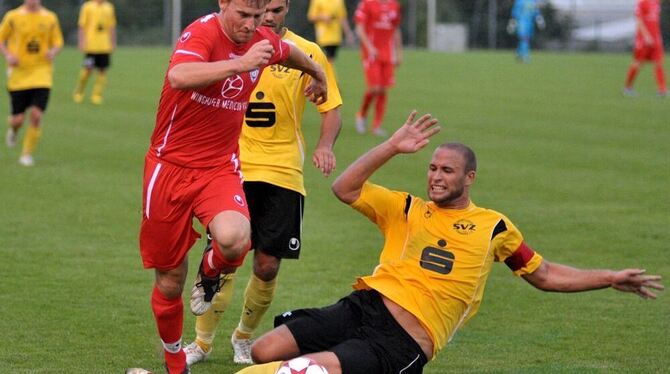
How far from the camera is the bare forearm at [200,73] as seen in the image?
5992 millimetres

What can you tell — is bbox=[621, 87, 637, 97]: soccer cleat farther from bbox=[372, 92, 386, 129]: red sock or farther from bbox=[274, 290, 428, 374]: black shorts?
bbox=[274, 290, 428, 374]: black shorts

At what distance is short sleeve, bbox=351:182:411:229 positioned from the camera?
6.66 m

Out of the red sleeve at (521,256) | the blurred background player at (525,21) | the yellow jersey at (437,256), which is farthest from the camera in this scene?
the blurred background player at (525,21)

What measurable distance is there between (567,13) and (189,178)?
49.8 metres

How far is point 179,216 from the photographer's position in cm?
669

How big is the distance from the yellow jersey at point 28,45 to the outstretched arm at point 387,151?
37.1ft

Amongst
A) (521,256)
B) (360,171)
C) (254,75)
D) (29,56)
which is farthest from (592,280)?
(29,56)

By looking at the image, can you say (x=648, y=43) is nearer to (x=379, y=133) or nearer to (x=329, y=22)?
(x=329, y=22)

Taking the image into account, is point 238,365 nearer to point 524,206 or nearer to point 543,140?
point 524,206

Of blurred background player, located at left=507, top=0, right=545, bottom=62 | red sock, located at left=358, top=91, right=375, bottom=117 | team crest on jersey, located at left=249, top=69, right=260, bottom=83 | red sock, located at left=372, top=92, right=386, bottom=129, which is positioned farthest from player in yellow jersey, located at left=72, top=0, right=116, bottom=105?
team crest on jersey, located at left=249, top=69, right=260, bottom=83

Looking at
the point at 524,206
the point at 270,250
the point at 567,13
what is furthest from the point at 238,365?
the point at 567,13

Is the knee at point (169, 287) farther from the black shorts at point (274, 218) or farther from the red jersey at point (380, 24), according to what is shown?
the red jersey at point (380, 24)

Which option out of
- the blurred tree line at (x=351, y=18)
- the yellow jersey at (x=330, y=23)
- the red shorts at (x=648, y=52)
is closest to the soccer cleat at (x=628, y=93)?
the red shorts at (x=648, y=52)

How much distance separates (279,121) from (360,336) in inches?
80.9
